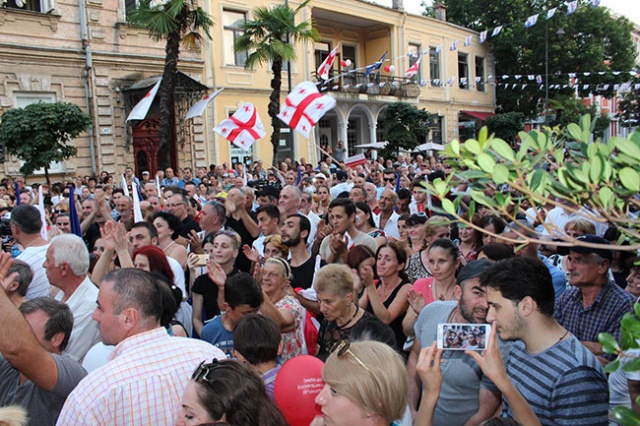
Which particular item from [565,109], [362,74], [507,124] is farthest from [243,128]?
[565,109]

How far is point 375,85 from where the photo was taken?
91.2 feet

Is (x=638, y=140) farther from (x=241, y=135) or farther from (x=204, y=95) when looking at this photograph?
(x=204, y=95)

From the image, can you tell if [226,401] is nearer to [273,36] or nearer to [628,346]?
[628,346]

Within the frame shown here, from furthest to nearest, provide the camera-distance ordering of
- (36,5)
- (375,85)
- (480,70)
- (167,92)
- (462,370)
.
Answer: (480,70), (375,85), (36,5), (167,92), (462,370)

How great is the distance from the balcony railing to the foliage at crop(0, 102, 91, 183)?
1387cm

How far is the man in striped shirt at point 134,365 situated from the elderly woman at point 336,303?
112cm

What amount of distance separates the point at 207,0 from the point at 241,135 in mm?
11356

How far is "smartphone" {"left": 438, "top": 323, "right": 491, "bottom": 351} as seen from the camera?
2.52 m

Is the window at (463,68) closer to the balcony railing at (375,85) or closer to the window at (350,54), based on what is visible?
the balcony railing at (375,85)

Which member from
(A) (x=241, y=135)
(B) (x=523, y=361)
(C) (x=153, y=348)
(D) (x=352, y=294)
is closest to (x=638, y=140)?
(B) (x=523, y=361)

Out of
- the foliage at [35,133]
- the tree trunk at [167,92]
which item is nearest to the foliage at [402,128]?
the tree trunk at [167,92]

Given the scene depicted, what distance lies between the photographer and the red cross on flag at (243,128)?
12102mm

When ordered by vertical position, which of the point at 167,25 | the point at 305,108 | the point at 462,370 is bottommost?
the point at 462,370

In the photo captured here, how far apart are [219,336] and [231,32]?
20.5 metres
